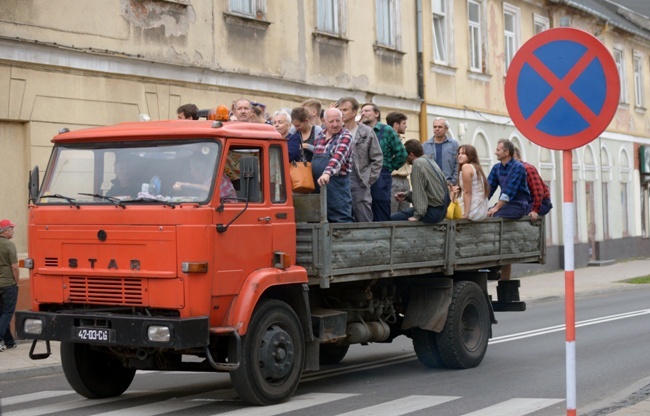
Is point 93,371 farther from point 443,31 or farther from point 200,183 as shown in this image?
point 443,31

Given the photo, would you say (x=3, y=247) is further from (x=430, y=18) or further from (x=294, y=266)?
(x=430, y=18)

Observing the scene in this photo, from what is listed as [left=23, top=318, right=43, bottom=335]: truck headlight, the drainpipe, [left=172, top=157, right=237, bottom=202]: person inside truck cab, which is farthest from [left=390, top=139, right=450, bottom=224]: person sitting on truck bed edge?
the drainpipe

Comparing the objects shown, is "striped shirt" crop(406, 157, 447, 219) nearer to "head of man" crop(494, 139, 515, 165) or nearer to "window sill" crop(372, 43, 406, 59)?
"head of man" crop(494, 139, 515, 165)

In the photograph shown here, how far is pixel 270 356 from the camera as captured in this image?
33.3 ft

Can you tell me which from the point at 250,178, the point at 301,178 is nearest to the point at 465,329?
the point at 301,178

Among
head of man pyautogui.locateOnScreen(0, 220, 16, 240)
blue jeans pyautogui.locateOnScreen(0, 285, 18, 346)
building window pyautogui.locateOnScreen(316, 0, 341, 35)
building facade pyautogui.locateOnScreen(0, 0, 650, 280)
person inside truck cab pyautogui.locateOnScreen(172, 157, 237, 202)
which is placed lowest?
blue jeans pyautogui.locateOnScreen(0, 285, 18, 346)

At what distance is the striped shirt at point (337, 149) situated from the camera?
11.2 m

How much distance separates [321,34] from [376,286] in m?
12.9

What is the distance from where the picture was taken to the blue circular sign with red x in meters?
6.90

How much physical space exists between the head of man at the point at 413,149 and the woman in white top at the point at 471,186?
926 mm

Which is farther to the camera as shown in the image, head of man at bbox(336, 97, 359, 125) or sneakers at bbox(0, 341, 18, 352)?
sneakers at bbox(0, 341, 18, 352)

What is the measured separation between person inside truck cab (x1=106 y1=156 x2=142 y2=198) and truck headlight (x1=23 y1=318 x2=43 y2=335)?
47.5 inches

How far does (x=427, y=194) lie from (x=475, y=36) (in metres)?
20.5

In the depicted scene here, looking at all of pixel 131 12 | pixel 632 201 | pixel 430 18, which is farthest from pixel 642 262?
pixel 131 12
